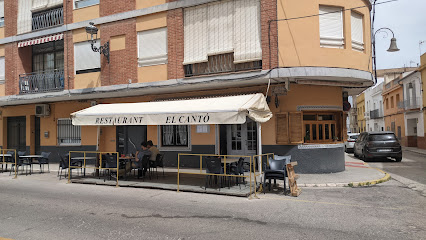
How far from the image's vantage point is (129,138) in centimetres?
1596

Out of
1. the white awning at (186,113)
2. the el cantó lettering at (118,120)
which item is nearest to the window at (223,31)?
the white awning at (186,113)

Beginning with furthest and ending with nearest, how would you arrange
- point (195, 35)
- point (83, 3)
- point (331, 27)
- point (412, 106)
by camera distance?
1. point (412, 106)
2. point (83, 3)
3. point (195, 35)
4. point (331, 27)

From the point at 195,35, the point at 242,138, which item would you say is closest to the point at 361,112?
the point at 242,138

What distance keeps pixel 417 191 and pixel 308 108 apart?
15.2 feet

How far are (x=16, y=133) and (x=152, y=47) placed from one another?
38.4ft

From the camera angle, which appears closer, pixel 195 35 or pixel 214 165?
pixel 214 165

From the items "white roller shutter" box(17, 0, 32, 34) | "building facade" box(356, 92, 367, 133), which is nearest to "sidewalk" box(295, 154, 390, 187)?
"white roller shutter" box(17, 0, 32, 34)

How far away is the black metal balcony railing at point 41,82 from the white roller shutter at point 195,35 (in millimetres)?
7783

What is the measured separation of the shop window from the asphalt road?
3.25 meters

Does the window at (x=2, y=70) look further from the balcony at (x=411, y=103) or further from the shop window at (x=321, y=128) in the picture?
the balcony at (x=411, y=103)

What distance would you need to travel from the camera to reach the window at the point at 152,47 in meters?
14.2

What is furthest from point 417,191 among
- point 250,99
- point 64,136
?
point 64,136

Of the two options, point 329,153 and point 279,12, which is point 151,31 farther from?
point 329,153

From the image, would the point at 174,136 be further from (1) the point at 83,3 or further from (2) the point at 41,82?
(2) the point at 41,82
